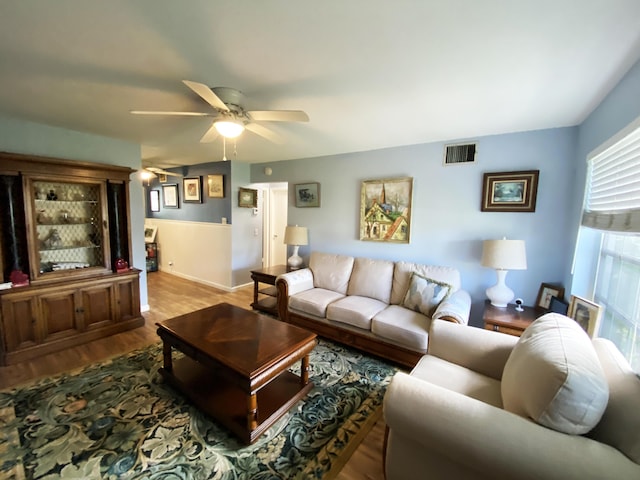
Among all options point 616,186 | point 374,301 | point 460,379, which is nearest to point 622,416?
point 460,379

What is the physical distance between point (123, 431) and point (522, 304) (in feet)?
11.4

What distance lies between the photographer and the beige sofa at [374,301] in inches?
96.3

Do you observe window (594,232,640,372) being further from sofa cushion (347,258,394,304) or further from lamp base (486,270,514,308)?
sofa cushion (347,258,394,304)

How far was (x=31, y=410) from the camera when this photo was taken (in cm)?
188

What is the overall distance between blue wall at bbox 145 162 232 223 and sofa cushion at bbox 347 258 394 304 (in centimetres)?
253

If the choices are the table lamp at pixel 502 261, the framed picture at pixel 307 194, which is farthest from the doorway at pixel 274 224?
the table lamp at pixel 502 261

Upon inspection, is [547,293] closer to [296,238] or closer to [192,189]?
[296,238]

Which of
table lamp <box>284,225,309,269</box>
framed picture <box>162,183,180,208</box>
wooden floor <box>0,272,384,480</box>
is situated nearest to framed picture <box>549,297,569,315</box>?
wooden floor <box>0,272,384,480</box>

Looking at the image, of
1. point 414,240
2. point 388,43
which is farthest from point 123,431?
point 414,240

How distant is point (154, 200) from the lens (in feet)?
19.8

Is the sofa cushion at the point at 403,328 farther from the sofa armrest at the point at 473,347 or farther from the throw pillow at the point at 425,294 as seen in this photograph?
the sofa armrest at the point at 473,347

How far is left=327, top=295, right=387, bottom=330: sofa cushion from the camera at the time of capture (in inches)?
105

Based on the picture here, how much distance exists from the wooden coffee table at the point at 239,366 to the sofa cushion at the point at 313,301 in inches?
29.4

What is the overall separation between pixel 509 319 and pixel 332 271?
1919 mm
